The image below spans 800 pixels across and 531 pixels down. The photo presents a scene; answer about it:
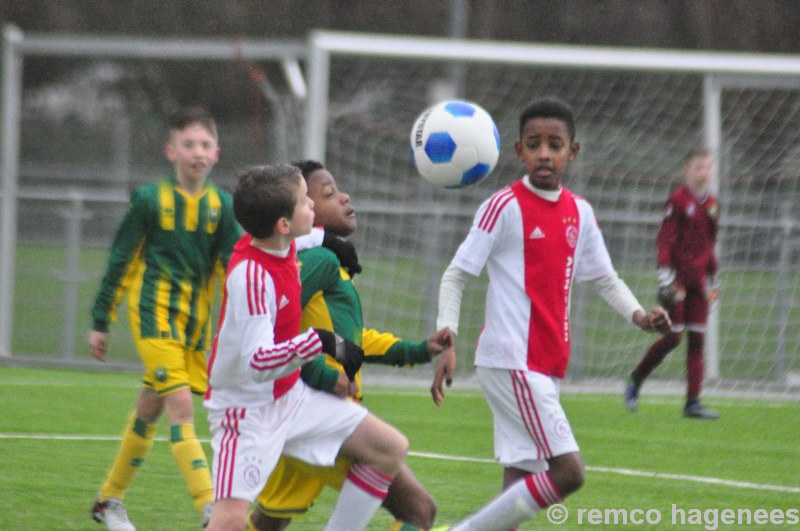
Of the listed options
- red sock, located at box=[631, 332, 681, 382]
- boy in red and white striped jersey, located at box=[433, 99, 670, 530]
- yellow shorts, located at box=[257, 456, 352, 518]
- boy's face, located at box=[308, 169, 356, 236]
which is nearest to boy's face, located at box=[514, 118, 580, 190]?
boy in red and white striped jersey, located at box=[433, 99, 670, 530]

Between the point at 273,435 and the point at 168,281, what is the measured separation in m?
1.50

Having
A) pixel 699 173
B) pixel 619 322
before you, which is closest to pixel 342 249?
pixel 699 173

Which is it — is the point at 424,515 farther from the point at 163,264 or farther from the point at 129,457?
the point at 163,264

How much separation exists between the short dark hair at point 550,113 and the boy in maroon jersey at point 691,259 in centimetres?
428

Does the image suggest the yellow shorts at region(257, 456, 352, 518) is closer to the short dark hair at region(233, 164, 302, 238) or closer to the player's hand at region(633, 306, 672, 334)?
the short dark hair at region(233, 164, 302, 238)

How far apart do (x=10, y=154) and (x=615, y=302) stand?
26.6 feet

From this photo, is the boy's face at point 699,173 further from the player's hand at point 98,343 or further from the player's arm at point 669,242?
the player's hand at point 98,343

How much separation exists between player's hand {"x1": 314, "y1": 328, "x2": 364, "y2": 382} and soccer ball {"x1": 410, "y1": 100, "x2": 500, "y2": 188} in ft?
3.93

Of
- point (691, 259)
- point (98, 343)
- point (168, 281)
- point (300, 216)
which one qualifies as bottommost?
point (98, 343)

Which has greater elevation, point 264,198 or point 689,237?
point 264,198

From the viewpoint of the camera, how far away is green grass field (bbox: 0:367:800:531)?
5645mm

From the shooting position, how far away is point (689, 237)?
9047 mm

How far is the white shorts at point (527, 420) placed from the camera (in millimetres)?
4535

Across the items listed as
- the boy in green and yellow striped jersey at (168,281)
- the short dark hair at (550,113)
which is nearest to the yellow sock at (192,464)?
the boy in green and yellow striped jersey at (168,281)
